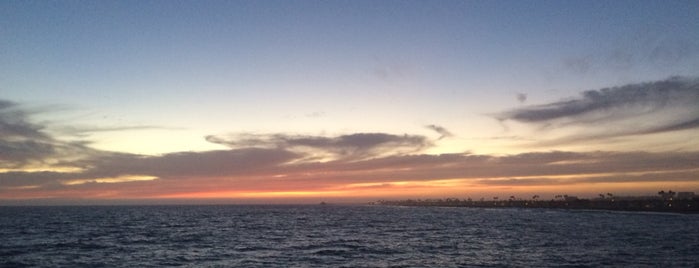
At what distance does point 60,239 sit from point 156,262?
27.6m

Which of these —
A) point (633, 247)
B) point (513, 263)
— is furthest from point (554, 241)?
point (513, 263)

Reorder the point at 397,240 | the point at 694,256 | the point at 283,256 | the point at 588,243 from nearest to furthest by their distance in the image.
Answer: the point at 694,256 < the point at 283,256 < the point at 588,243 < the point at 397,240

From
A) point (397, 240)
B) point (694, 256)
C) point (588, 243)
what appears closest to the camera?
point (694, 256)

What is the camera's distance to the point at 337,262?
38906 mm

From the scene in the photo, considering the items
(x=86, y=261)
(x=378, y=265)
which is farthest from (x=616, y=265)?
(x=86, y=261)

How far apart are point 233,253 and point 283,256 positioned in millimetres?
5223

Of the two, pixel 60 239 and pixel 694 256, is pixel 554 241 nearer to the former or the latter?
pixel 694 256

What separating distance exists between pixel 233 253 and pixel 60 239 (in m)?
27.4

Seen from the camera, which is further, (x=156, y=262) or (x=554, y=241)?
(x=554, y=241)

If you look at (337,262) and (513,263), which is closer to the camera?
(513,263)

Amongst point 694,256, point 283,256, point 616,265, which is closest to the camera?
point 616,265

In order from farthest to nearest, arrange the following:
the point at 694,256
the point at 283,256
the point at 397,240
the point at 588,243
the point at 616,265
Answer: the point at 397,240 → the point at 588,243 → the point at 283,256 → the point at 694,256 → the point at 616,265

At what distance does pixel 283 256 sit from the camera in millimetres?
43562

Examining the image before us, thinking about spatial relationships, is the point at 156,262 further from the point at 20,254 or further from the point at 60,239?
the point at 60,239
